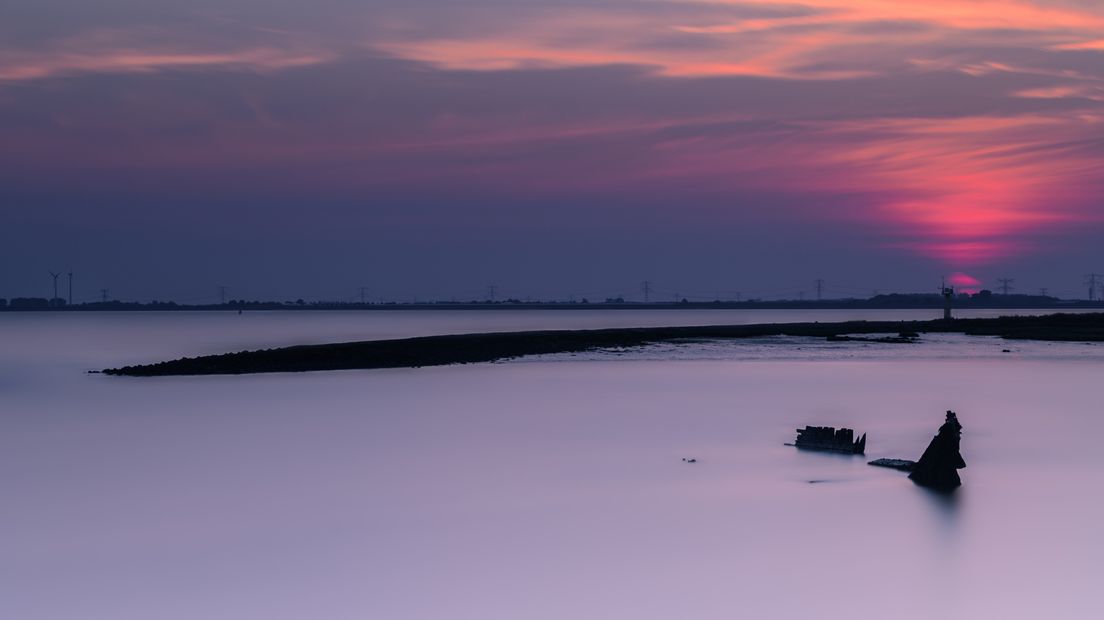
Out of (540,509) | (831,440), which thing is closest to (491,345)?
(831,440)

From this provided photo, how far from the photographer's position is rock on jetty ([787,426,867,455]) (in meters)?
26.1

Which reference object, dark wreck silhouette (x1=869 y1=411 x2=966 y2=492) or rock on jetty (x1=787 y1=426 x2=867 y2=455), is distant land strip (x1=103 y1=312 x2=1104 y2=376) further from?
dark wreck silhouette (x1=869 y1=411 x2=966 y2=492)

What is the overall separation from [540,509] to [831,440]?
8366 millimetres

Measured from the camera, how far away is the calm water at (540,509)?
50.8 feet

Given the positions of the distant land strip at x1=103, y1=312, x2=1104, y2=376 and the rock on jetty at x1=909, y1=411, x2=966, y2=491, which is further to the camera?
the distant land strip at x1=103, y1=312, x2=1104, y2=376

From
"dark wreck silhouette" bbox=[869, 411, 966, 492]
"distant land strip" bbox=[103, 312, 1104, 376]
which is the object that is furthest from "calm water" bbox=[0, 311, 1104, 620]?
"distant land strip" bbox=[103, 312, 1104, 376]

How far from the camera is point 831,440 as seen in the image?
26641mm

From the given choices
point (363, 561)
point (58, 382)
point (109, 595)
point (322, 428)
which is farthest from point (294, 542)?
point (58, 382)

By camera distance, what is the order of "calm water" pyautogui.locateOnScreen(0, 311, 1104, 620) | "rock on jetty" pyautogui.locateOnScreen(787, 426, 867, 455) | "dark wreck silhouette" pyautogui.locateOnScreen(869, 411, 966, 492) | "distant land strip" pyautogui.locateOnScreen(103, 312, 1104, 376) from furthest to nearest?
"distant land strip" pyautogui.locateOnScreen(103, 312, 1104, 376), "rock on jetty" pyautogui.locateOnScreen(787, 426, 867, 455), "dark wreck silhouette" pyautogui.locateOnScreen(869, 411, 966, 492), "calm water" pyautogui.locateOnScreen(0, 311, 1104, 620)

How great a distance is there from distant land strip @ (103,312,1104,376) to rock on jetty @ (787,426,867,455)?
32.2 meters

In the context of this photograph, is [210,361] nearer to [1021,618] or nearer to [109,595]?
[109,595]

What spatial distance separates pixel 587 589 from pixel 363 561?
346cm

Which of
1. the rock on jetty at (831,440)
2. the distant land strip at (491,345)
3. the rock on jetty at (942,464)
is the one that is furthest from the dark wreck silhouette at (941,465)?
the distant land strip at (491,345)

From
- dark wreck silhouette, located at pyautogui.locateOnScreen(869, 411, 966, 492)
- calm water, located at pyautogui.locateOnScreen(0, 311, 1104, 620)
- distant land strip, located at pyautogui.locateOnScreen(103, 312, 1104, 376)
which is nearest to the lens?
calm water, located at pyautogui.locateOnScreen(0, 311, 1104, 620)
